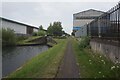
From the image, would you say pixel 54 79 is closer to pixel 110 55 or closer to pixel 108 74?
pixel 108 74

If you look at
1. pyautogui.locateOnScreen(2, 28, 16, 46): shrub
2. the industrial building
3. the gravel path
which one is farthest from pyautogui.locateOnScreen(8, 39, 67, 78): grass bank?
the industrial building

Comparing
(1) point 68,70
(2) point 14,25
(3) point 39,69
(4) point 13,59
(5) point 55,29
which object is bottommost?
(4) point 13,59

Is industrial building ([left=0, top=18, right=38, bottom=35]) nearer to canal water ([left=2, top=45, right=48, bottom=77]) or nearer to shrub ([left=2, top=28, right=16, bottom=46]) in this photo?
shrub ([left=2, top=28, right=16, bottom=46])

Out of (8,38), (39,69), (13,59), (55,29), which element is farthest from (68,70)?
(55,29)

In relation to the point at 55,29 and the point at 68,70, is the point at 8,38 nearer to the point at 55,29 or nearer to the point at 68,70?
the point at 55,29

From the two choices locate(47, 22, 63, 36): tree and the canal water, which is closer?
the canal water

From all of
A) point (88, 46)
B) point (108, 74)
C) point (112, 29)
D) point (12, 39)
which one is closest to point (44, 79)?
point (108, 74)

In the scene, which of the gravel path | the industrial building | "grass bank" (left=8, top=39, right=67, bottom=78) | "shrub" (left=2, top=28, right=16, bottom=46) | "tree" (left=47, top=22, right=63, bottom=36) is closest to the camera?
the gravel path

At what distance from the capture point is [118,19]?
40.5 ft

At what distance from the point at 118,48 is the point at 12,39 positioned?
5457 centimetres

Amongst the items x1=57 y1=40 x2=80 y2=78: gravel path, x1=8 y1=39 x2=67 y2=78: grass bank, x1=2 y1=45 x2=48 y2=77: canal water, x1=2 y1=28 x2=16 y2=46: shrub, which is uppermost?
x1=2 y1=28 x2=16 y2=46: shrub

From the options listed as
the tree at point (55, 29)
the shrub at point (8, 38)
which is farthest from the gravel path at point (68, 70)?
the tree at point (55, 29)

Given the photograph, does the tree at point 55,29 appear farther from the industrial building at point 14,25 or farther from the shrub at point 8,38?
the shrub at point 8,38

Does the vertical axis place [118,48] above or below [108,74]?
above
